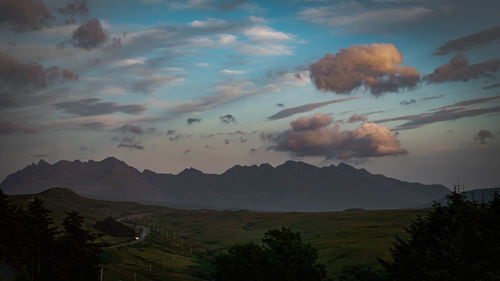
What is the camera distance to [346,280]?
404 ft

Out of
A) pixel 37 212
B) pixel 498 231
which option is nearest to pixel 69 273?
pixel 37 212

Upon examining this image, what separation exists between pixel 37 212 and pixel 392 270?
8240 cm

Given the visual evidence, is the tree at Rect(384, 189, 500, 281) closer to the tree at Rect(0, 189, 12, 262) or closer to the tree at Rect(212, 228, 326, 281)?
the tree at Rect(212, 228, 326, 281)

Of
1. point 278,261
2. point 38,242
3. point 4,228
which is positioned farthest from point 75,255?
point 278,261

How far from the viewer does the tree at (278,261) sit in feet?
368

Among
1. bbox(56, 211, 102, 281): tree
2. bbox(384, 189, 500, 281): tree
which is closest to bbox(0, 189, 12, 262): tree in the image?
bbox(56, 211, 102, 281): tree

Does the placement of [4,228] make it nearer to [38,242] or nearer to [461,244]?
[38,242]

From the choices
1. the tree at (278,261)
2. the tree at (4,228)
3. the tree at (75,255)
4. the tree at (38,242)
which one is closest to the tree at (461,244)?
the tree at (278,261)

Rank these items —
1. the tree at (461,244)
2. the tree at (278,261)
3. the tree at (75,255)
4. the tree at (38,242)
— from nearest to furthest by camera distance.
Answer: the tree at (461,244) < the tree at (75,255) < the tree at (278,261) < the tree at (38,242)

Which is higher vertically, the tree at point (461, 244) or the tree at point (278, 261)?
the tree at point (461, 244)

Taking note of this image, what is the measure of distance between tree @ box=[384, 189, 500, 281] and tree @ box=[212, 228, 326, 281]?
110 ft

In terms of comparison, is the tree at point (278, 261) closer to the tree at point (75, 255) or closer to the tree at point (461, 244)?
the tree at point (461, 244)

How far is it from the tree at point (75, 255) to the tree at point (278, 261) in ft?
126

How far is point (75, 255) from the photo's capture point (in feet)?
353
